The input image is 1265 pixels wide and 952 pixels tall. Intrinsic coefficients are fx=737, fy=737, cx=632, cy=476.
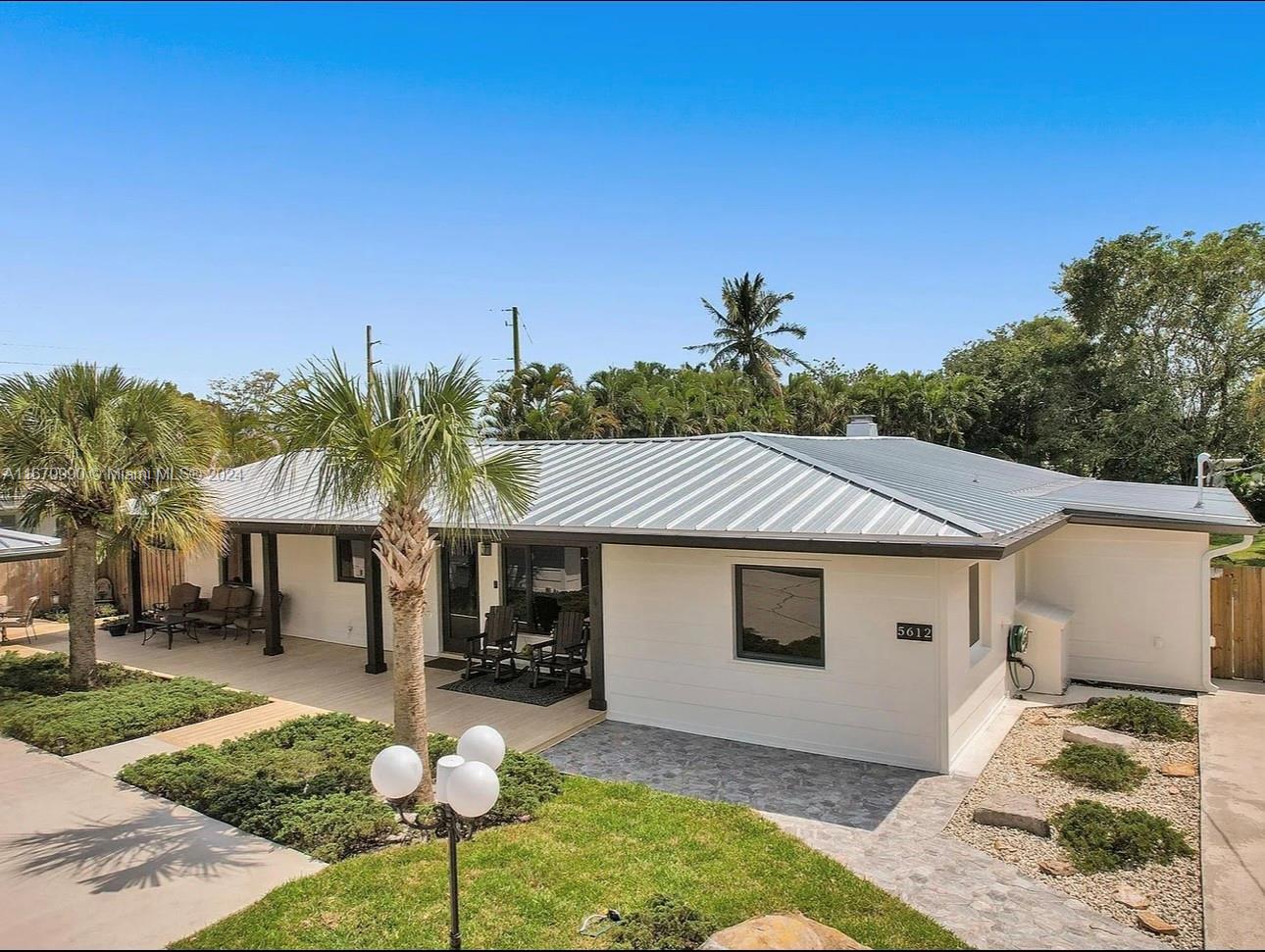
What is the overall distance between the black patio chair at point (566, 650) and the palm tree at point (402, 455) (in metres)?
3.81

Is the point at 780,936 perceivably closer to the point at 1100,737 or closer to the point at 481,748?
the point at 481,748

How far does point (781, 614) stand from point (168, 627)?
1152 cm

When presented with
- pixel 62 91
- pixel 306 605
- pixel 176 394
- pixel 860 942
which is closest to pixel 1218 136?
pixel 860 942

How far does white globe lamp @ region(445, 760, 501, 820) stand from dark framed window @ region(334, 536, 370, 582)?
31.5 ft

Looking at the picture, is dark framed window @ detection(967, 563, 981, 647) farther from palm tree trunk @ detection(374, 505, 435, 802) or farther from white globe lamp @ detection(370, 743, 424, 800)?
white globe lamp @ detection(370, 743, 424, 800)

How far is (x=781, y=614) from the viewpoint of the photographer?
814 cm

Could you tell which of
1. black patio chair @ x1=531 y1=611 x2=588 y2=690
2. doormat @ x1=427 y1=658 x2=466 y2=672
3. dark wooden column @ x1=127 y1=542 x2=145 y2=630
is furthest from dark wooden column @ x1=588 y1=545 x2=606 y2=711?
dark wooden column @ x1=127 y1=542 x2=145 y2=630

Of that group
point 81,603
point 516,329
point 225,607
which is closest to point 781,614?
point 81,603

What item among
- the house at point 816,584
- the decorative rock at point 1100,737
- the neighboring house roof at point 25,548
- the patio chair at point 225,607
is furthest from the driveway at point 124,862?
the decorative rock at point 1100,737

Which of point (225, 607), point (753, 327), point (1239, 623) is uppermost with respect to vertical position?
point (753, 327)

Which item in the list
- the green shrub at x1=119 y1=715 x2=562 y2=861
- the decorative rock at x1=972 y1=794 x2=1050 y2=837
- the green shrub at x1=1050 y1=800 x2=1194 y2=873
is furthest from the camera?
the decorative rock at x1=972 y1=794 x2=1050 y2=837

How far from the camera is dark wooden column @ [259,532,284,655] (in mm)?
12336

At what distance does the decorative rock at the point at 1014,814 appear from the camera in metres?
5.89

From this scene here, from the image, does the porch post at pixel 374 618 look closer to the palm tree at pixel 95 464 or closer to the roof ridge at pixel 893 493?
the palm tree at pixel 95 464
